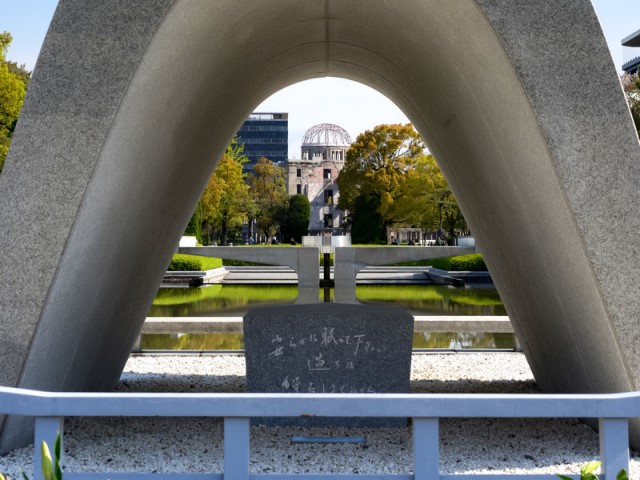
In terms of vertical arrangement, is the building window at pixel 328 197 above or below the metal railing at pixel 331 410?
above

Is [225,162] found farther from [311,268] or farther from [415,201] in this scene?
[311,268]

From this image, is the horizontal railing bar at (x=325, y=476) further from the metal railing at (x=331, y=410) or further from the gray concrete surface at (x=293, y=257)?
the gray concrete surface at (x=293, y=257)

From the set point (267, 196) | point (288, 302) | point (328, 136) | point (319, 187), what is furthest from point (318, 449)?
point (328, 136)

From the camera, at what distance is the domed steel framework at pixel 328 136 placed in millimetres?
86750

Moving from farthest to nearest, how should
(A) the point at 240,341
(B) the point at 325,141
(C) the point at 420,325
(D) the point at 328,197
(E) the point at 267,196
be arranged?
(B) the point at 325,141 → (D) the point at 328,197 → (E) the point at 267,196 → (A) the point at 240,341 → (C) the point at 420,325

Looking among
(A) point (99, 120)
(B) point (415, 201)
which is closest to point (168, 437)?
(A) point (99, 120)

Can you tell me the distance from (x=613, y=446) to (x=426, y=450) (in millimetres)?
817

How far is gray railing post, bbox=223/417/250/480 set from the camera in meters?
3.01

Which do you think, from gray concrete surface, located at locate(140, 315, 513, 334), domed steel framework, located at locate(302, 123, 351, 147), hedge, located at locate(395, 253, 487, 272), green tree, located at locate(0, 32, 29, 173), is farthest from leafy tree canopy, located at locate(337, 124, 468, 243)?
domed steel framework, located at locate(302, 123, 351, 147)

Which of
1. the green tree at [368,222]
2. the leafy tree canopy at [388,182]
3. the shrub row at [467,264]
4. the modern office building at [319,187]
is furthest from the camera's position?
the modern office building at [319,187]

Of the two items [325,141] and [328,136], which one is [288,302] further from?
[328,136]

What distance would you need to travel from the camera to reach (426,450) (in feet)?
9.79

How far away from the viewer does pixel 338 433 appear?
221 inches

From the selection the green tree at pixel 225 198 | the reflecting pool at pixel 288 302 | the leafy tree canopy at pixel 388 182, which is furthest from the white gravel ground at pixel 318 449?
the leafy tree canopy at pixel 388 182
